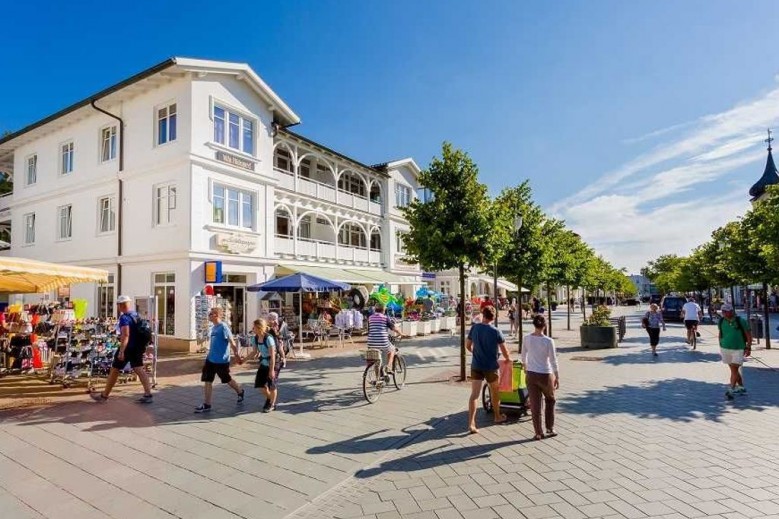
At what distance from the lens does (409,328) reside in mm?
20469

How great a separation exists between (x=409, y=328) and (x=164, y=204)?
36.1 feet

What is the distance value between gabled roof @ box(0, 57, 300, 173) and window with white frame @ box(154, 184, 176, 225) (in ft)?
13.1

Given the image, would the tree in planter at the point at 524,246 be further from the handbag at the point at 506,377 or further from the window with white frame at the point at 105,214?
the window with white frame at the point at 105,214

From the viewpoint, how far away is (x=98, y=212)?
62.8 ft

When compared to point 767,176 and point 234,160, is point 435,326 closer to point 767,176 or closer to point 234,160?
point 234,160

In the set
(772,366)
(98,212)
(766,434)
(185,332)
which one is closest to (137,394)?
(185,332)

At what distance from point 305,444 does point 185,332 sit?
1141 centimetres

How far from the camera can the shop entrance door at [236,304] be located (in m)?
18.4

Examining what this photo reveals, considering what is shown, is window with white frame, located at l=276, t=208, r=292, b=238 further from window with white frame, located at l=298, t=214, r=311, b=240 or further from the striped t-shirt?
the striped t-shirt

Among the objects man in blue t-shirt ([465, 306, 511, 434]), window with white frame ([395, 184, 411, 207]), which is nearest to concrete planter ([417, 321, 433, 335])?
window with white frame ([395, 184, 411, 207])

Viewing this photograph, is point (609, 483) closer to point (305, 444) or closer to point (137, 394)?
point (305, 444)

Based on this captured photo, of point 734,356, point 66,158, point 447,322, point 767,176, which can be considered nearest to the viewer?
point 734,356

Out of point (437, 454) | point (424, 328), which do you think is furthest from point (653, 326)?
point (437, 454)

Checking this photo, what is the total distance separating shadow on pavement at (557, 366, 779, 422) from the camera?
747cm
